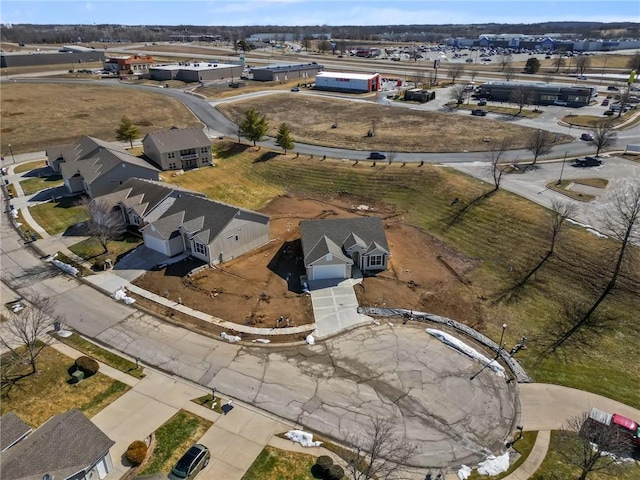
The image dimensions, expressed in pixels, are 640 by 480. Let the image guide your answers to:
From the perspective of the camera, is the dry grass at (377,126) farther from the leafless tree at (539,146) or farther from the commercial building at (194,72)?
the commercial building at (194,72)

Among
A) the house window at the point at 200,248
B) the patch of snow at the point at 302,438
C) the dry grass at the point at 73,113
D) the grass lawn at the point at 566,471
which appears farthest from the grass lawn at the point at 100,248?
the dry grass at the point at 73,113

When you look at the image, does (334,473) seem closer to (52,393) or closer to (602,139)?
(52,393)

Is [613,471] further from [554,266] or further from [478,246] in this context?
[478,246]

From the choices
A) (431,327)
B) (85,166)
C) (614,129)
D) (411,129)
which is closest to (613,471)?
(431,327)

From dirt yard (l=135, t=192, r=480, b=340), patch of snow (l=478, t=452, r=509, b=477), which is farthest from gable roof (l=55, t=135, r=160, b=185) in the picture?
patch of snow (l=478, t=452, r=509, b=477)

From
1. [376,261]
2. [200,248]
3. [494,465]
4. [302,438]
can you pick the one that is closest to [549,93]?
[376,261]
